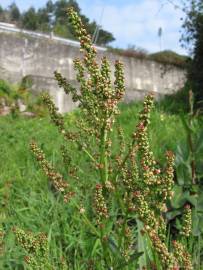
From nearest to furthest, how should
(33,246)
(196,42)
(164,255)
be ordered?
(164,255) < (33,246) < (196,42)

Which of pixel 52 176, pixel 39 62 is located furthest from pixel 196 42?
pixel 52 176

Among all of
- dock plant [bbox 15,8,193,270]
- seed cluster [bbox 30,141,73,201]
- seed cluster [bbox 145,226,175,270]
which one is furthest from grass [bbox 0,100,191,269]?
seed cluster [bbox 145,226,175,270]

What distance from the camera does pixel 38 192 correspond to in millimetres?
4594

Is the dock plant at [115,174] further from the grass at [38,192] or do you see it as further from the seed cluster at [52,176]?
the grass at [38,192]

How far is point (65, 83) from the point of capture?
62.7 inches

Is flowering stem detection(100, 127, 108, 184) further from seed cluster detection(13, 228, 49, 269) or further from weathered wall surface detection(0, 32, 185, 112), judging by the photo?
weathered wall surface detection(0, 32, 185, 112)

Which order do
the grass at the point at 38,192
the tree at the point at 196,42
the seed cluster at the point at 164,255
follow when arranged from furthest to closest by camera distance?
the tree at the point at 196,42 → the grass at the point at 38,192 → the seed cluster at the point at 164,255

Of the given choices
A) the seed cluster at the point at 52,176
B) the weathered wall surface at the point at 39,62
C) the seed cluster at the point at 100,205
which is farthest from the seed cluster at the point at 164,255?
the weathered wall surface at the point at 39,62

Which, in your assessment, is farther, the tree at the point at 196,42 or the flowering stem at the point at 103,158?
the tree at the point at 196,42

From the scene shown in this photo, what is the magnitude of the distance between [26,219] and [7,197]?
0.66 metres

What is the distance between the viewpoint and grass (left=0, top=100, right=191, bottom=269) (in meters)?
3.39

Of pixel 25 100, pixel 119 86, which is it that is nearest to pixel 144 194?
pixel 119 86

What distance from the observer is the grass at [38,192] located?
11.1 ft

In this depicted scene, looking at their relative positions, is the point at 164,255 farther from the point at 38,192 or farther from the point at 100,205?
the point at 38,192
